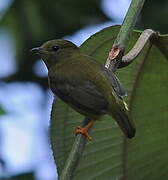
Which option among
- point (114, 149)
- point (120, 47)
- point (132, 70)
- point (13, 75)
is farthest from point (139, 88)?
point (13, 75)

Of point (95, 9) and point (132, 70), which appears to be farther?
point (95, 9)

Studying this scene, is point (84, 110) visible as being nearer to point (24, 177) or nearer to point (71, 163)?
point (71, 163)

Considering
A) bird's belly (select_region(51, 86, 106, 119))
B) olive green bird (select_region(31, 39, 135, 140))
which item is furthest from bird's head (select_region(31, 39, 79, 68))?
bird's belly (select_region(51, 86, 106, 119))

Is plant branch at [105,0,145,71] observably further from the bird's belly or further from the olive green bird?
the bird's belly

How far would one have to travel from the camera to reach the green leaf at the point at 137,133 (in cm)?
226

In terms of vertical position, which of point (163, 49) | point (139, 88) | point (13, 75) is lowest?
point (13, 75)

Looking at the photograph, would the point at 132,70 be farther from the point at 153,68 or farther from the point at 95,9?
the point at 95,9

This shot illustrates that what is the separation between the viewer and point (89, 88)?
2477 millimetres

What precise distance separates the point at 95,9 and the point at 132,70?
1.68 meters

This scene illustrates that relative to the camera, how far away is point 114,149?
231 centimetres

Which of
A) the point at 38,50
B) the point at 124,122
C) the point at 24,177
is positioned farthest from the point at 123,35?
the point at 24,177

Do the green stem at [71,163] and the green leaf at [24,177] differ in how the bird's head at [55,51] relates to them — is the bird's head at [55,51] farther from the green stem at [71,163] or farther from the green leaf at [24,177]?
the green stem at [71,163]

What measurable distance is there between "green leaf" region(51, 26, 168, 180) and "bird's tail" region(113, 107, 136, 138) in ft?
0.28

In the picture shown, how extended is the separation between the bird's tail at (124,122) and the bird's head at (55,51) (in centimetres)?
80
